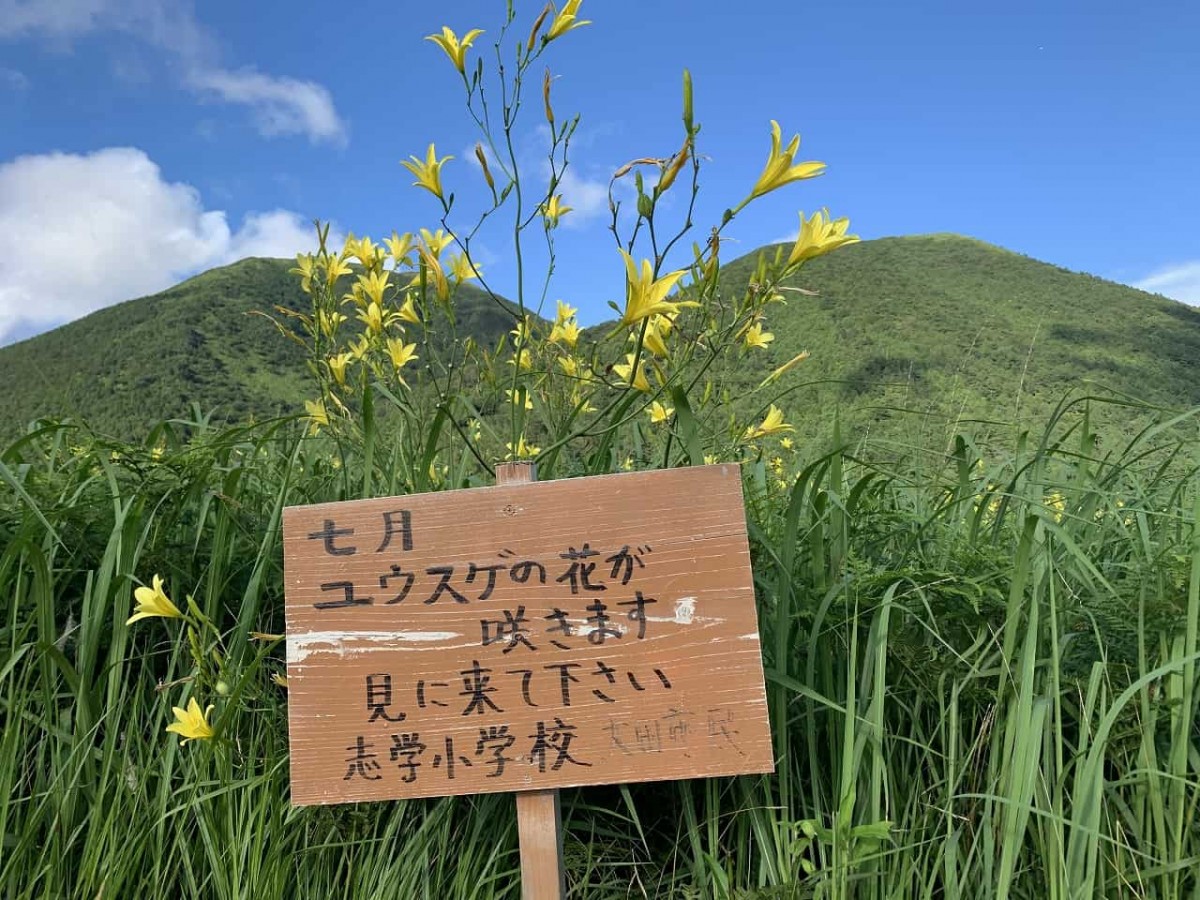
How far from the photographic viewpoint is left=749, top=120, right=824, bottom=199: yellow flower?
3.66ft

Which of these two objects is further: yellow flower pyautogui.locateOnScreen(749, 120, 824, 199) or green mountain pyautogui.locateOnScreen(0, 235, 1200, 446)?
green mountain pyautogui.locateOnScreen(0, 235, 1200, 446)

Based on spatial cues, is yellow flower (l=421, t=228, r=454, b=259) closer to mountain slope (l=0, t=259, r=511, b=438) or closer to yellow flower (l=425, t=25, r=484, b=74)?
yellow flower (l=425, t=25, r=484, b=74)

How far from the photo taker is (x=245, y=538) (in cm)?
164

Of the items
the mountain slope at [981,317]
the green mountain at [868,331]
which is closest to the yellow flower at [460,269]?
the mountain slope at [981,317]

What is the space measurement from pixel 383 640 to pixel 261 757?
47cm

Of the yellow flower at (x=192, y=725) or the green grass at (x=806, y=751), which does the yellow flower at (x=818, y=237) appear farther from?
the yellow flower at (x=192, y=725)

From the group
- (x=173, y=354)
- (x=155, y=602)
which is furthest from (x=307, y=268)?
(x=173, y=354)

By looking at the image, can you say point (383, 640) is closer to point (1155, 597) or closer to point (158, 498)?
point (158, 498)

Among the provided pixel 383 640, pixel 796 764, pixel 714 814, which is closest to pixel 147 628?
pixel 383 640

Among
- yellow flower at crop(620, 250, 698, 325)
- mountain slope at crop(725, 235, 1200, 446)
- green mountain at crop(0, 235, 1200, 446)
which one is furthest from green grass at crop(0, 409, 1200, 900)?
green mountain at crop(0, 235, 1200, 446)

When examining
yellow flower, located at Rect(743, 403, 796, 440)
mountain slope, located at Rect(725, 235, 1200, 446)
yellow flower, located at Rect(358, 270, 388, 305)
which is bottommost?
yellow flower, located at Rect(743, 403, 796, 440)

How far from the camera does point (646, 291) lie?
45.3 inches

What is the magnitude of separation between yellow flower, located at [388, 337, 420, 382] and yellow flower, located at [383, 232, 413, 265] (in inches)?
7.9

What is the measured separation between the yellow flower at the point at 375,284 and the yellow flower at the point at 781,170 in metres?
0.90
